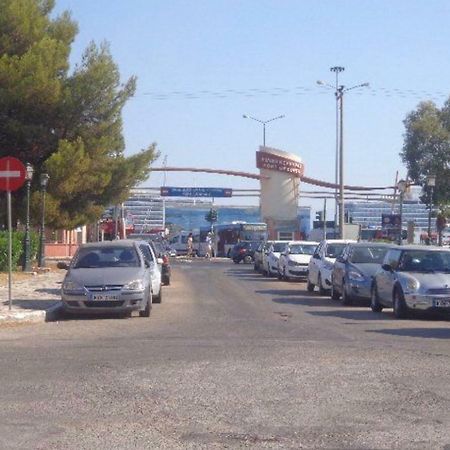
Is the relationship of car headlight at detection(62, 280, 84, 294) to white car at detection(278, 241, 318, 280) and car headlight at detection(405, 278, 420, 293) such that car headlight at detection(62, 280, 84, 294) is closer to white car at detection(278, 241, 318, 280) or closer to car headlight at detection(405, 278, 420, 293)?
car headlight at detection(405, 278, 420, 293)

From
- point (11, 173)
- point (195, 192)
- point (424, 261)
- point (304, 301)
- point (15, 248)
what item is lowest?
point (304, 301)

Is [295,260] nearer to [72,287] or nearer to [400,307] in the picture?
[400,307]

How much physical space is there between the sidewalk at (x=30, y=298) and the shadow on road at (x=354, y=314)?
5935 millimetres

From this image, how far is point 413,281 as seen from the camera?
20875 millimetres

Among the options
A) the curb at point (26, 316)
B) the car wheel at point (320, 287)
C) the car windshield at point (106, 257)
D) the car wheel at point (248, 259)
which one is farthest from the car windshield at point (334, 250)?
the car wheel at point (248, 259)

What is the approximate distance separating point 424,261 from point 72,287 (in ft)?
25.1

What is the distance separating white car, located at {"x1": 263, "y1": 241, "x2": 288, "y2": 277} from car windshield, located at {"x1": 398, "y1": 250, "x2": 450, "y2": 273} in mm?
19205

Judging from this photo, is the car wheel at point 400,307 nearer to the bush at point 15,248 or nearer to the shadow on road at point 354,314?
the shadow on road at point 354,314

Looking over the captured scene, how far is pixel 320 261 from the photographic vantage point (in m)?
30.0

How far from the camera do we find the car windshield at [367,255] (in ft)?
85.2

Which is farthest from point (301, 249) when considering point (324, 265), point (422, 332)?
point (422, 332)

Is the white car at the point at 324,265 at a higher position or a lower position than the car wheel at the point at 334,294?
higher

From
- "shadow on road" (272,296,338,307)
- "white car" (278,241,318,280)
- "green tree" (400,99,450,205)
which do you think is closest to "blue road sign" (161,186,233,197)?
"green tree" (400,99,450,205)

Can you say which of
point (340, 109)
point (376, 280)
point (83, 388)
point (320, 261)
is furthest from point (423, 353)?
point (340, 109)
